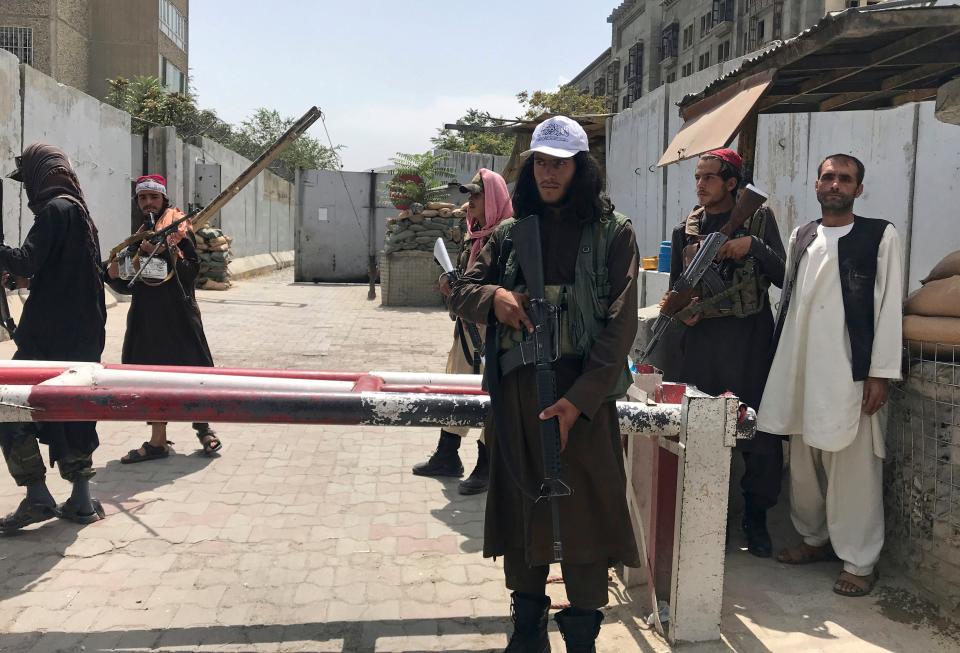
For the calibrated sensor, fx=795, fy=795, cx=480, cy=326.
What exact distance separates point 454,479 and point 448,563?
1.32 metres

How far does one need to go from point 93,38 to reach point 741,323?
4328 cm

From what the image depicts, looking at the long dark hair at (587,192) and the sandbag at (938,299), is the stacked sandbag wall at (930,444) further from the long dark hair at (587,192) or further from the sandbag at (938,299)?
the long dark hair at (587,192)

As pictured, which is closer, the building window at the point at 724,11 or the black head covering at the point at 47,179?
the black head covering at the point at 47,179

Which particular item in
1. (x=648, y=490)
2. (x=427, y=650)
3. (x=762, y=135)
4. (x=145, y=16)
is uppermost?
(x=145, y=16)

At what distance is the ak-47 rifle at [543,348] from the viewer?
2.29 meters

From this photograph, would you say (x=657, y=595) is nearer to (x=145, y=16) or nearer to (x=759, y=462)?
(x=759, y=462)

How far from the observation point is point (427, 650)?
2.82 meters

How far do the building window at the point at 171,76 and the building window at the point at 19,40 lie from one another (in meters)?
5.78

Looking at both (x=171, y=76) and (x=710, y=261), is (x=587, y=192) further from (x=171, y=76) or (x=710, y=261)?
(x=171, y=76)

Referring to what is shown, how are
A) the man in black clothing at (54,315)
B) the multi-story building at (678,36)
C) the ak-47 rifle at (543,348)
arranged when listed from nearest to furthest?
the ak-47 rifle at (543,348) → the man in black clothing at (54,315) → the multi-story building at (678,36)

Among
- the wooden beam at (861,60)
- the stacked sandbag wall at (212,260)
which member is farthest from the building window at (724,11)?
the wooden beam at (861,60)

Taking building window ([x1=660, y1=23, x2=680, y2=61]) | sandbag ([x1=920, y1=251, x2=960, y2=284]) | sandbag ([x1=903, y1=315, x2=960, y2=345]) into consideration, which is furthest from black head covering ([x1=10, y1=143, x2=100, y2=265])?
building window ([x1=660, y1=23, x2=680, y2=61])

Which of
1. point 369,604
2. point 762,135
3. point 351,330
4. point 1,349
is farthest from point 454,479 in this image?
point 351,330

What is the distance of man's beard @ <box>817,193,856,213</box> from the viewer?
329 centimetres
